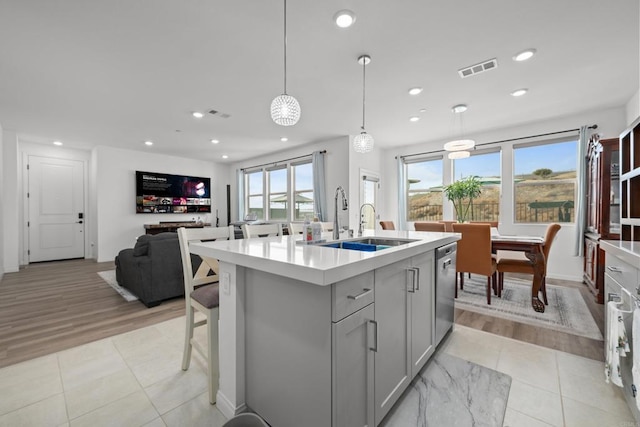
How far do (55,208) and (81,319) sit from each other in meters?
4.87

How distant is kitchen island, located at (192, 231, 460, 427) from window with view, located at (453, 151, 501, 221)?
4346mm

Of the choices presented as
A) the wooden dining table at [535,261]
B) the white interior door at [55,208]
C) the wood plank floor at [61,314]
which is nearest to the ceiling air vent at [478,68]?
the wooden dining table at [535,261]

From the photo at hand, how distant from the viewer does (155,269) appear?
3.12 meters

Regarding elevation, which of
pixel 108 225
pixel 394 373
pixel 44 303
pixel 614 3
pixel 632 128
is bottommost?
pixel 44 303

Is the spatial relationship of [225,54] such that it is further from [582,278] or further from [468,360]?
[582,278]

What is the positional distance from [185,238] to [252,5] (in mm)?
1763

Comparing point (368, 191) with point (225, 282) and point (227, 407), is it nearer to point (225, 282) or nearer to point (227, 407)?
point (225, 282)

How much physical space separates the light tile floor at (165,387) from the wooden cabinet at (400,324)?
1.76 feet

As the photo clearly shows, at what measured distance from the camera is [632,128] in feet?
6.83

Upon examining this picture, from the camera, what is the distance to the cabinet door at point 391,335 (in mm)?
1308

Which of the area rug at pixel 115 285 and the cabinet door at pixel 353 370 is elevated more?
the cabinet door at pixel 353 370

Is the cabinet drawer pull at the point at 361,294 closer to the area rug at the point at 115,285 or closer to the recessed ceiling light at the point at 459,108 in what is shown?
the area rug at the point at 115,285

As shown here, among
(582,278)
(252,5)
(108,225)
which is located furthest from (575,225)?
(108,225)

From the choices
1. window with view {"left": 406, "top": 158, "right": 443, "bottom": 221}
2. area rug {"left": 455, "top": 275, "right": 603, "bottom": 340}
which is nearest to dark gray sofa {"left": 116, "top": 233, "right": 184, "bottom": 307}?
Answer: area rug {"left": 455, "top": 275, "right": 603, "bottom": 340}
